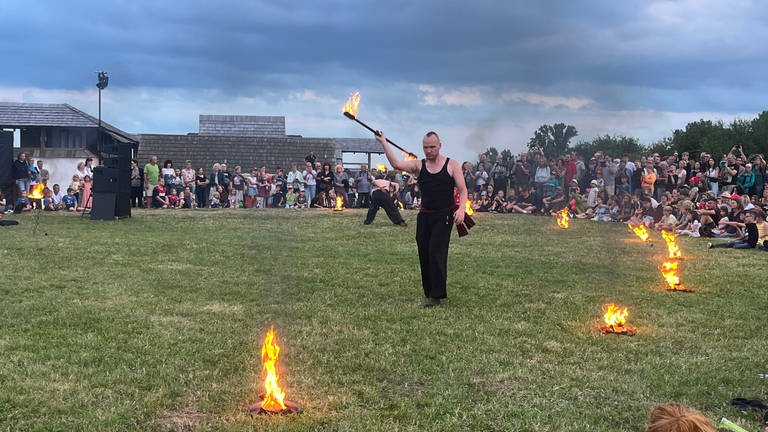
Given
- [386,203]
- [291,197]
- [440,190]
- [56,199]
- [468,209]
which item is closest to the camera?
[440,190]

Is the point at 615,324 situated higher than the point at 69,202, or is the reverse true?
the point at 69,202

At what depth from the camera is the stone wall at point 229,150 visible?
1492 inches

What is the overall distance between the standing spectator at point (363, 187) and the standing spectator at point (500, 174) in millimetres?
4746

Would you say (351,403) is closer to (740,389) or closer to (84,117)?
(740,389)

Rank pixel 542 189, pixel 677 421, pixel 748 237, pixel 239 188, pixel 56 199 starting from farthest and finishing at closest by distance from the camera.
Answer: pixel 239 188, pixel 56 199, pixel 542 189, pixel 748 237, pixel 677 421

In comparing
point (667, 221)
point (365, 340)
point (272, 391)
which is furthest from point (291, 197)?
point (272, 391)

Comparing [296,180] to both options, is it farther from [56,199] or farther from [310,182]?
[56,199]

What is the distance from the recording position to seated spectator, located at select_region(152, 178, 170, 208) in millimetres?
25641

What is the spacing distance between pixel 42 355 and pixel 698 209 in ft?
57.9

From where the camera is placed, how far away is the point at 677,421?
8.41ft

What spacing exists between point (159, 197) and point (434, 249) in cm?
1920

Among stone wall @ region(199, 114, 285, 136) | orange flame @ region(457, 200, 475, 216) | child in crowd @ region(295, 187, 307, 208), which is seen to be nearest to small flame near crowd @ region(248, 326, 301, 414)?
orange flame @ region(457, 200, 475, 216)

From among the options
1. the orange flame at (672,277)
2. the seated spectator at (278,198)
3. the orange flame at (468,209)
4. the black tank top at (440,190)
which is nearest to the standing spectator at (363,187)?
the seated spectator at (278,198)

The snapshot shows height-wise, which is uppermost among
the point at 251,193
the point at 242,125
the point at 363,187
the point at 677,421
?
the point at 242,125
